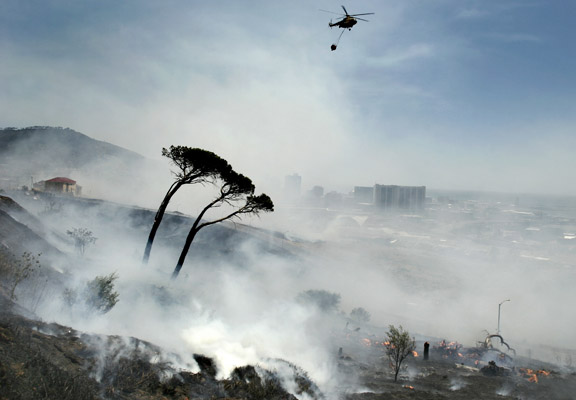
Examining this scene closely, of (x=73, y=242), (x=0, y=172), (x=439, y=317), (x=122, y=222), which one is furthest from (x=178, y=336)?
(x=0, y=172)

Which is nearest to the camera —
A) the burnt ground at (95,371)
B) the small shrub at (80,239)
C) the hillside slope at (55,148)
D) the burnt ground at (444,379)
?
the burnt ground at (95,371)

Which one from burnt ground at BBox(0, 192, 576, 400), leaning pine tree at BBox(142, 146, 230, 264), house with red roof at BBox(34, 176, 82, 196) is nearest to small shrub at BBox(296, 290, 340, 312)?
burnt ground at BBox(0, 192, 576, 400)

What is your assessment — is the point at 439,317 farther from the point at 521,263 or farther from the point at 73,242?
the point at 521,263

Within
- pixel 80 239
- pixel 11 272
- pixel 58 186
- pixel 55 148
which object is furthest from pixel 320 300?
pixel 55 148

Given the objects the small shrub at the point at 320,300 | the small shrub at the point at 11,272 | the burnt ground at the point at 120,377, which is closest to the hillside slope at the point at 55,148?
the small shrub at the point at 320,300

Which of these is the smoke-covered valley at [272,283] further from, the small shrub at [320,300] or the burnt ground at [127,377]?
the small shrub at [320,300]

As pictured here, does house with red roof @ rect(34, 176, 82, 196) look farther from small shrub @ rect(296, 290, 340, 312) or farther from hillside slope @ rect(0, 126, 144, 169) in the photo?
hillside slope @ rect(0, 126, 144, 169)

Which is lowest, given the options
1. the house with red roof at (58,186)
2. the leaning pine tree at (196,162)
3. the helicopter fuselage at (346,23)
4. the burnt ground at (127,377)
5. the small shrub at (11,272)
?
the burnt ground at (127,377)

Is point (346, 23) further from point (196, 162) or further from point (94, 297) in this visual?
point (94, 297)
